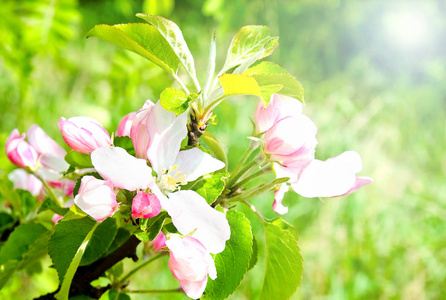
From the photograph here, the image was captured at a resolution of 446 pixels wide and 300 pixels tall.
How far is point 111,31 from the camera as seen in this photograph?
32 cm

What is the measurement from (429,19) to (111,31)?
4709 mm

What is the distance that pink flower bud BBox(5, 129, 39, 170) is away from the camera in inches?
17.8

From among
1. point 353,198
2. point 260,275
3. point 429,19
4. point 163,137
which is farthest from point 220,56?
point 163,137

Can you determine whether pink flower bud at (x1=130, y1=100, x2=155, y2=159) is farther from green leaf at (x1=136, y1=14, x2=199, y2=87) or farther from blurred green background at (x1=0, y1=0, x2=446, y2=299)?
blurred green background at (x1=0, y1=0, x2=446, y2=299)

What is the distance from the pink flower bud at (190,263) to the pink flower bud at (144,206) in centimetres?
3

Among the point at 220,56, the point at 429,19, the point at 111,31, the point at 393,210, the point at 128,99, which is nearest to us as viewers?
the point at 111,31

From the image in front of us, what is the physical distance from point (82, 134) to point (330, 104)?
8.81 ft

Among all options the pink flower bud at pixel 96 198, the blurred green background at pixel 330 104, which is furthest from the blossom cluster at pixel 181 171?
the blurred green background at pixel 330 104

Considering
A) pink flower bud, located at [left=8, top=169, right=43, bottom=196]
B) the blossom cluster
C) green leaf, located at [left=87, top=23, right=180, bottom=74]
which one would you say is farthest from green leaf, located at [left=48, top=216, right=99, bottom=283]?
pink flower bud, located at [left=8, top=169, right=43, bottom=196]

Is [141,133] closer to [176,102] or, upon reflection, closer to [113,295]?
[176,102]

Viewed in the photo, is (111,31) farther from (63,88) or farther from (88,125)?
(63,88)

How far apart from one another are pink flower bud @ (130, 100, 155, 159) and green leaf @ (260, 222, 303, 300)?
13cm

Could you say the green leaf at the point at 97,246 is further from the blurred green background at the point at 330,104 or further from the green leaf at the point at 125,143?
the blurred green background at the point at 330,104

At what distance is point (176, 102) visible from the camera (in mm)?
330
